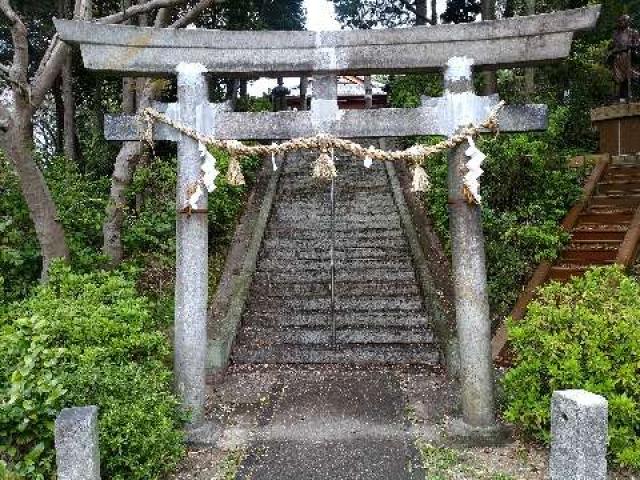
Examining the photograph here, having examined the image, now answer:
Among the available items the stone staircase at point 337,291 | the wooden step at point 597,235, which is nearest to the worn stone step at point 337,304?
the stone staircase at point 337,291

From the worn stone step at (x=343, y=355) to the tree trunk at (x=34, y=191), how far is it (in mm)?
2582

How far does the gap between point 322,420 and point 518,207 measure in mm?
4719

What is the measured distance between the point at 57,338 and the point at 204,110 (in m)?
2.32

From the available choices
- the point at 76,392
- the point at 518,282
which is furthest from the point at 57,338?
the point at 518,282

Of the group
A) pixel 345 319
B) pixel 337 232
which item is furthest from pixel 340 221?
pixel 345 319

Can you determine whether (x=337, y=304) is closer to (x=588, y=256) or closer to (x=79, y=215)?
(x=588, y=256)

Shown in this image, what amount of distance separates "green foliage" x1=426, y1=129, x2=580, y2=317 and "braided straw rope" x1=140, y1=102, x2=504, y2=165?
10.8ft

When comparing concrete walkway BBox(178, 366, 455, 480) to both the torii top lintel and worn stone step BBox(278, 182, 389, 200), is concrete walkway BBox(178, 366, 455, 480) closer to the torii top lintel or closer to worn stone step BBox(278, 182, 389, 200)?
the torii top lintel

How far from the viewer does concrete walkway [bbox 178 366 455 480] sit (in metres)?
4.91

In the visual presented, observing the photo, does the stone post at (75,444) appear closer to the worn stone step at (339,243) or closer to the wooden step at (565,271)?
the worn stone step at (339,243)

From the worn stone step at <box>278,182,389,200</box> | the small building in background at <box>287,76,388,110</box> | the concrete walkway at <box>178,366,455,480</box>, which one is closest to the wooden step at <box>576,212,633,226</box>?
the concrete walkway at <box>178,366,455,480</box>

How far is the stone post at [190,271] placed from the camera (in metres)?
5.33

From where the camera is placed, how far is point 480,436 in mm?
5281

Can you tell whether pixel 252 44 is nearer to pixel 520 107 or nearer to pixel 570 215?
pixel 520 107
